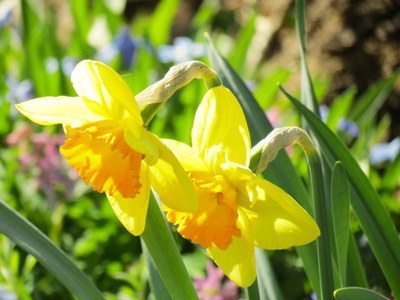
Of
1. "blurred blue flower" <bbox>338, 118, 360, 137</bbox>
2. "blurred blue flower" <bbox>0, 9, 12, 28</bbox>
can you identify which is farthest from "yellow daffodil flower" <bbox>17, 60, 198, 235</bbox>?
"blurred blue flower" <bbox>0, 9, 12, 28</bbox>

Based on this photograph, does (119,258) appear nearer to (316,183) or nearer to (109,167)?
(316,183)

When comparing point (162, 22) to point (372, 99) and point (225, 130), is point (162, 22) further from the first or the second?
point (225, 130)

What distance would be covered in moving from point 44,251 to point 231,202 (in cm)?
29

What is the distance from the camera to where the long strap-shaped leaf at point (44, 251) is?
0.90 metres

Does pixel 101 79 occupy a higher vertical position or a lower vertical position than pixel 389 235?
higher

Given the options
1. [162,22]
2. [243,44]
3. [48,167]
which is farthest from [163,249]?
[162,22]

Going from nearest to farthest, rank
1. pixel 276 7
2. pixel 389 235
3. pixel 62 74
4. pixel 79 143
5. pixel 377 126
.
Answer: pixel 79 143 → pixel 389 235 → pixel 62 74 → pixel 377 126 → pixel 276 7

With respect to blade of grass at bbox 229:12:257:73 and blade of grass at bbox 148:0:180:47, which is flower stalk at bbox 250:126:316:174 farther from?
blade of grass at bbox 148:0:180:47

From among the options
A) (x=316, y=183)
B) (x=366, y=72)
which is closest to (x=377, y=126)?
(x=366, y=72)

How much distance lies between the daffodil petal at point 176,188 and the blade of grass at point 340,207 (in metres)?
0.27

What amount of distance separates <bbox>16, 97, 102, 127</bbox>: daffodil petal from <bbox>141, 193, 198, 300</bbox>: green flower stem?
6.3 inches

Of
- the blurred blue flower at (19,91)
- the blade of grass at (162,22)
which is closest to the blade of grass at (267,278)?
the blurred blue flower at (19,91)

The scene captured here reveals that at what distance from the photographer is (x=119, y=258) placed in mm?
1857

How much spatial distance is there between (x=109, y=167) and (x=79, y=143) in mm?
40
